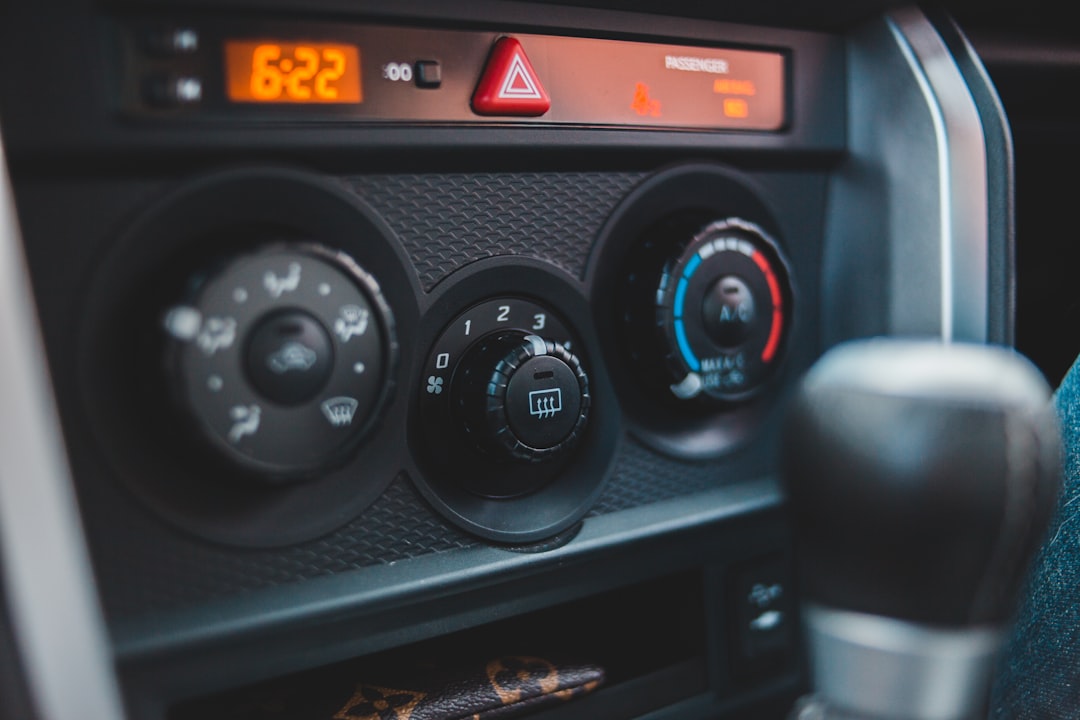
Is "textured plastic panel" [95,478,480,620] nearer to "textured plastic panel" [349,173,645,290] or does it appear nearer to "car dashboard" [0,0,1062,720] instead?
"car dashboard" [0,0,1062,720]

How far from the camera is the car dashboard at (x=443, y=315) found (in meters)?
0.45

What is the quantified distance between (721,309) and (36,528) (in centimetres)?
44

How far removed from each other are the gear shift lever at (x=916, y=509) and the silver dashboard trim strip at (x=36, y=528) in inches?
13.1

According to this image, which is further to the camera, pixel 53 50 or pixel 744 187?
pixel 744 187

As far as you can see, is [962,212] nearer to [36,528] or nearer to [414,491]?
[414,491]

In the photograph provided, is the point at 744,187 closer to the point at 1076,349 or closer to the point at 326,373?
the point at 326,373

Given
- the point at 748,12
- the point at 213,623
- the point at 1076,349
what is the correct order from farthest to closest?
1. the point at 1076,349
2. the point at 748,12
3. the point at 213,623

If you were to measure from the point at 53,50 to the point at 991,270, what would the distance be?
62 centimetres

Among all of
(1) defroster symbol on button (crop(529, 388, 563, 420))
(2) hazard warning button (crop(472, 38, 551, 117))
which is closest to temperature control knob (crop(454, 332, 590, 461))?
(1) defroster symbol on button (crop(529, 388, 563, 420))

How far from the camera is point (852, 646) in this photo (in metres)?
0.38

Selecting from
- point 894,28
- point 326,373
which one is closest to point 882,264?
point 894,28

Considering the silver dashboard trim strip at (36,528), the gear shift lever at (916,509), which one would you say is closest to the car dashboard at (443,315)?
the silver dashboard trim strip at (36,528)

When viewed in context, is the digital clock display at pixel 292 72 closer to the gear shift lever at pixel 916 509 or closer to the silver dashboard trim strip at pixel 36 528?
the silver dashboard trim strip at pixel 36 528

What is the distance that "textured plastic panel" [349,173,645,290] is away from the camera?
1.77 feet
